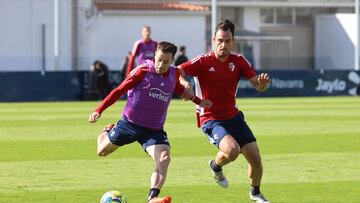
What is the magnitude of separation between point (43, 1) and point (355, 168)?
33.5 m

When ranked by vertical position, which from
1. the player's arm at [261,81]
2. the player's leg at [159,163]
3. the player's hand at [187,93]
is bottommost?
the player's leg at [159,163]

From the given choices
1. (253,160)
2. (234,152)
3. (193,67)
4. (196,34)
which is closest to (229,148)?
(234,152)

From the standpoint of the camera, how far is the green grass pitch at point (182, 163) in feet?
40.3

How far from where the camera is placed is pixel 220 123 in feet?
39.4

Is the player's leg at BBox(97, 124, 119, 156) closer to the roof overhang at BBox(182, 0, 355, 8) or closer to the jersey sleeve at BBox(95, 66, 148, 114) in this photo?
the jersey sleeve at BBox(95, 66, 148, 114)

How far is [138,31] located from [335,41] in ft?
33.0

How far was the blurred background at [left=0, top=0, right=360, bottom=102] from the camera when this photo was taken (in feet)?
129

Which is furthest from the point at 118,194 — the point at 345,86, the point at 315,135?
the point at 345,86

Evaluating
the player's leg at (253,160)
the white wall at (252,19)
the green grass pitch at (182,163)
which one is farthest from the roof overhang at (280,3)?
the player's leg at (253,160)

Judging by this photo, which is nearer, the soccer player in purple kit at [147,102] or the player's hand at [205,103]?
the soccer player in purple kit at [147,102]

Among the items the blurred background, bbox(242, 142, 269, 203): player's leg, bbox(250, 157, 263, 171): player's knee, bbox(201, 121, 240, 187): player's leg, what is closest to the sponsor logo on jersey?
bbox(201, 121, 240, 187): player's leg

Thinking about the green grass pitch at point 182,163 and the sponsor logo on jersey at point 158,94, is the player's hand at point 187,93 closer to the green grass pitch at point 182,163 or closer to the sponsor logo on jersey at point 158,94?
the sponsor logo on jersey at point 158,94

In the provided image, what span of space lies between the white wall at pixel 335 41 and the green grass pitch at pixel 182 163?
24.1 meters

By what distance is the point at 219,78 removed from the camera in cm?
1205
